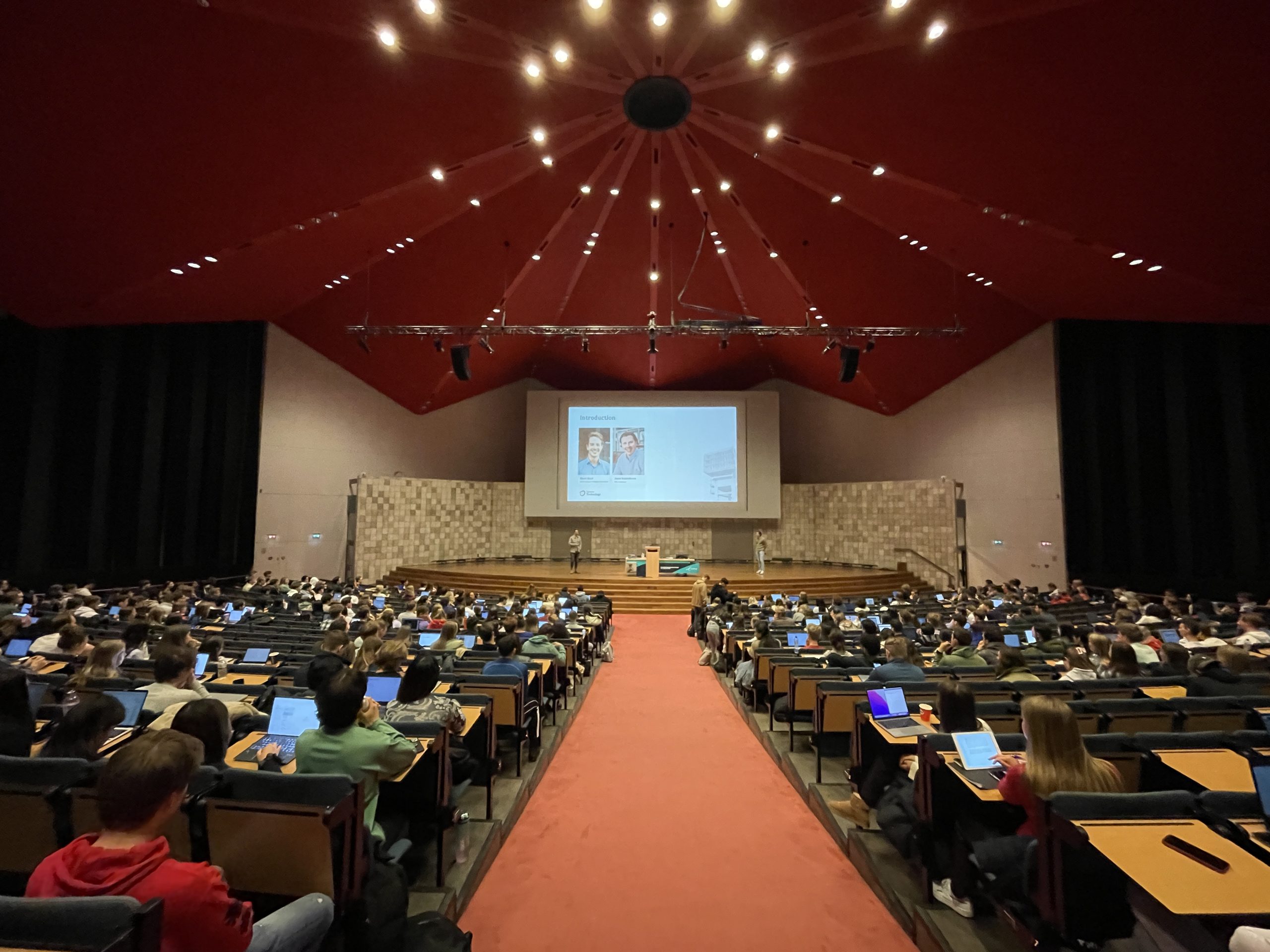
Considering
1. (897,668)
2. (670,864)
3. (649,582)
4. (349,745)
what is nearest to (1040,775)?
(670,864)

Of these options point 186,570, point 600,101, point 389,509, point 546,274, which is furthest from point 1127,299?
point 186,570

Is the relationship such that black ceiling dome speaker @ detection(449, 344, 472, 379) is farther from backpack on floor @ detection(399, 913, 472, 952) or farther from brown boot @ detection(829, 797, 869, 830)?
backpack on floor @ detection(399, 913, 472, 952)

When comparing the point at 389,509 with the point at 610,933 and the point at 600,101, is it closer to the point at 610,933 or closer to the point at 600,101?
the point at 600,101

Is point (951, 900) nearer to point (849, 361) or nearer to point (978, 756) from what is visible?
point (978, 756)

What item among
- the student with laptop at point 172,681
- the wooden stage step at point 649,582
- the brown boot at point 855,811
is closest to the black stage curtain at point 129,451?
the wooden stage step at point 649,582

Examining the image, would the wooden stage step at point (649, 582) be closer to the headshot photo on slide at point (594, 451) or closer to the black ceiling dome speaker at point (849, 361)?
the headshot photo on slide at point (594, 451)

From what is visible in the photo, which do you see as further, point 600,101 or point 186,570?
point 186,570

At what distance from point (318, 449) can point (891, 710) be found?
16515 mm

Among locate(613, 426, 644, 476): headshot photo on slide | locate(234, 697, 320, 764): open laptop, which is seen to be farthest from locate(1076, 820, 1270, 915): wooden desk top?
locate(613, 426, 644, 476): headshot photo on slide

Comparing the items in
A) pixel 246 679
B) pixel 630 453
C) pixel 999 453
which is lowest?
pixel 246 679

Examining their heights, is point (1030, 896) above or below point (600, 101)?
below

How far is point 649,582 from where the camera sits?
16.2 meters

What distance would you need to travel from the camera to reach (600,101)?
28.2 feet

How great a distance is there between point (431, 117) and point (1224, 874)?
9.63 meters
